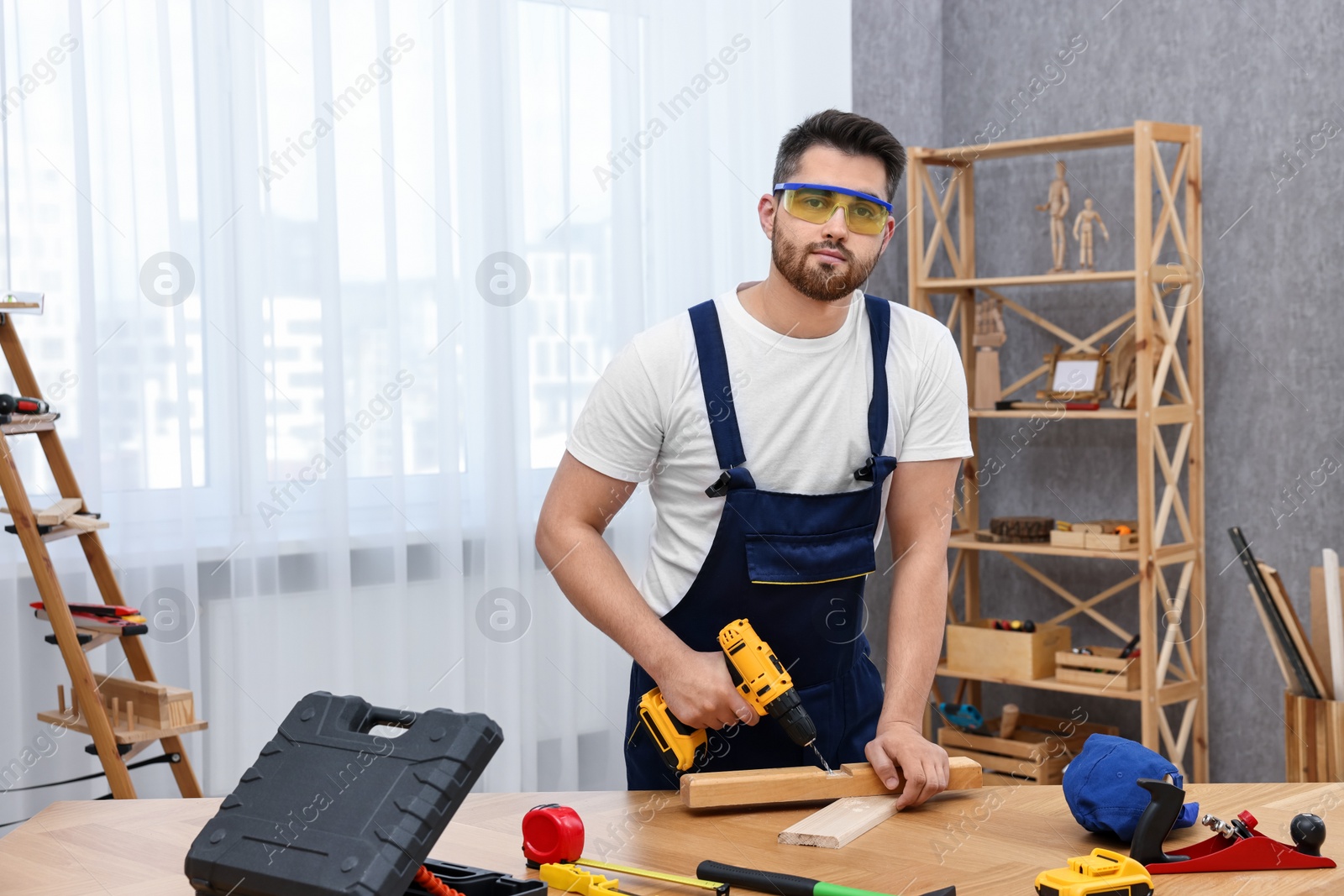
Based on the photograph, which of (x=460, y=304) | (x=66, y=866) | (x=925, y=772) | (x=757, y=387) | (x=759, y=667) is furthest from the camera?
(x=460, y=304)

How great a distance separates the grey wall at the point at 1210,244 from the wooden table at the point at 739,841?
77.5 inches

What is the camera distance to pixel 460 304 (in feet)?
10.3

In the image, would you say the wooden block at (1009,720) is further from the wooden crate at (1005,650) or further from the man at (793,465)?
the man at (793,465)

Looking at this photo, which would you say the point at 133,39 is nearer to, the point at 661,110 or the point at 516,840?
the point at 661,110

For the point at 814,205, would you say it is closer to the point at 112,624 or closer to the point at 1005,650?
the point at 112,624

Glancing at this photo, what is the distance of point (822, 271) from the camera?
186cm

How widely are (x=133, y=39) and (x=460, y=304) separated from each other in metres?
0.91

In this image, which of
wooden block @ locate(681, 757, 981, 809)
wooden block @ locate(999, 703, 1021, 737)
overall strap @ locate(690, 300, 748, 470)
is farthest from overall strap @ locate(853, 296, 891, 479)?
wooden block @ locate(999, 703, 1021, 737)

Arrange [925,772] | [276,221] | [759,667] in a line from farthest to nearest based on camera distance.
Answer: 1. [276,221]
2. [759,667]
3. [925,772]

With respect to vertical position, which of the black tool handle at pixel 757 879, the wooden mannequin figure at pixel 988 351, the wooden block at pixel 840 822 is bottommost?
the wooden block at pixel 840 822

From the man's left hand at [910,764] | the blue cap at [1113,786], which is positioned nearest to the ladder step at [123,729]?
the man's left hand at [910,764]

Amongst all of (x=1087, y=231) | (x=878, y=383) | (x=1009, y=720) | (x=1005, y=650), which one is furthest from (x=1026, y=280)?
(x=878, y=383)

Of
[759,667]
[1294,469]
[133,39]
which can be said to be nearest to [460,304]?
[133,39]

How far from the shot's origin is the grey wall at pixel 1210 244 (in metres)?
3.30
